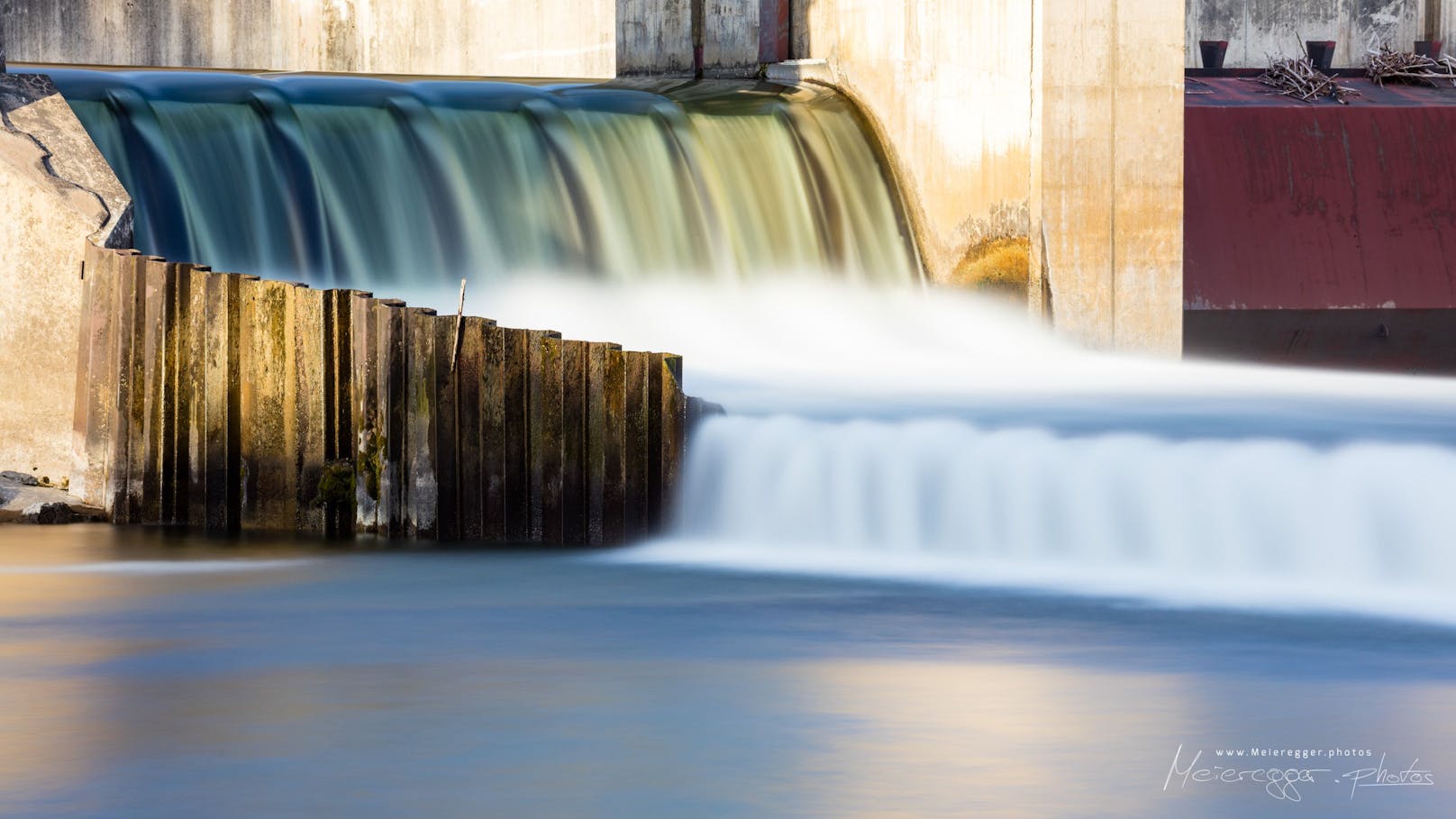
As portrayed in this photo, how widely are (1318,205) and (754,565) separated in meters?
12.1

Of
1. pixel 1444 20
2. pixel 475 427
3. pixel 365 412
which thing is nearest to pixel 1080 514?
pixel 475 427

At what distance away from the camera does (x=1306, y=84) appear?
24.8m

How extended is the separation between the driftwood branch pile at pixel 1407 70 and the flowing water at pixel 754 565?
6.31 meters

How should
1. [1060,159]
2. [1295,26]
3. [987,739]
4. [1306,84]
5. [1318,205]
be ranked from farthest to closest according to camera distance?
[1295,26]
[1306,84]
[1318,205]
[1060,159]
[987,739]

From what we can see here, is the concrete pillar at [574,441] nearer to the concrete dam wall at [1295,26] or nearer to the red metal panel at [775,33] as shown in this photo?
the red metal panel at [775,33]

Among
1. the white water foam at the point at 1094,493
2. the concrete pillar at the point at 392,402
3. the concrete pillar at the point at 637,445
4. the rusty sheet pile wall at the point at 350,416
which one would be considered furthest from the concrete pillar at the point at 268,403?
the white water foam at the point at 1094,493

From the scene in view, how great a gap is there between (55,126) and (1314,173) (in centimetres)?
1302

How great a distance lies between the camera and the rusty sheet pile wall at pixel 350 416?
47.9ft

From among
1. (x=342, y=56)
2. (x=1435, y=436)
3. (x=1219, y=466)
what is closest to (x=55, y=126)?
(x=1219, y=466)

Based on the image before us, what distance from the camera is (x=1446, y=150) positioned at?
80.0ft

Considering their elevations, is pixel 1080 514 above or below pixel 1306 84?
below

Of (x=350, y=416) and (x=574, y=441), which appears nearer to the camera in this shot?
(x=574, y=441)

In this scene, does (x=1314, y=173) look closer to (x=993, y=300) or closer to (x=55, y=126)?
(x=993, y=300)

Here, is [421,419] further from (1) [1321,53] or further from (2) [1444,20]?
(2) [1444,20]
